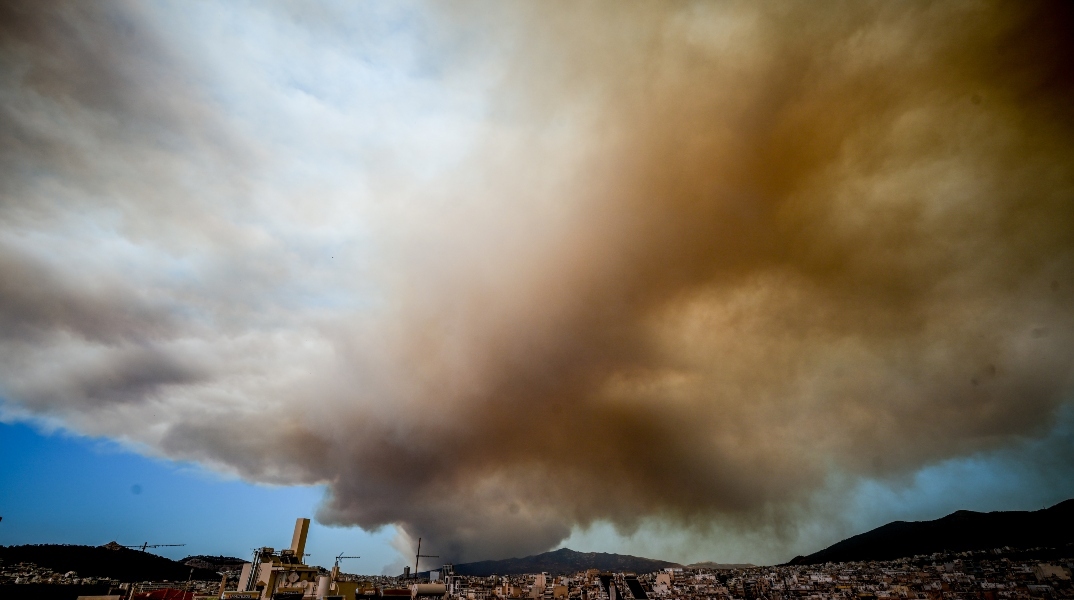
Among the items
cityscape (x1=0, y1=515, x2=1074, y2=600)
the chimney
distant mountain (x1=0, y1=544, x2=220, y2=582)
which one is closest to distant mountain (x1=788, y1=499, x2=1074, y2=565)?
cityscape (x1=0, y1=515, x2=1074, y2=600)

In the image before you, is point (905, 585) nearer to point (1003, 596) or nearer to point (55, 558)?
point (1003, 596)

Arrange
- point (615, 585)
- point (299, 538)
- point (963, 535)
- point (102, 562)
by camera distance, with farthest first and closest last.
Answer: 1. point (963, 535)
2. point (102, 562)
3. point (299, 538)
4. point (615, 585)

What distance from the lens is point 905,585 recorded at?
63.1m

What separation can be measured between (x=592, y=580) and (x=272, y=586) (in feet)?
219

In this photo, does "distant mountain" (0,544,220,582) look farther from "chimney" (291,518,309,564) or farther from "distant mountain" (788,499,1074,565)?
"distant mountain" (788,499,1074,565)

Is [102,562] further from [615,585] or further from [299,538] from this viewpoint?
[615,585]

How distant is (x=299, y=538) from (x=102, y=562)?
93.4 metres

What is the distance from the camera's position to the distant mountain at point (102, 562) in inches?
3479

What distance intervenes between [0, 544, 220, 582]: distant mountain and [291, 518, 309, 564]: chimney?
71311mm

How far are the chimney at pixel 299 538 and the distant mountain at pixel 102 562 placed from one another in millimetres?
71311

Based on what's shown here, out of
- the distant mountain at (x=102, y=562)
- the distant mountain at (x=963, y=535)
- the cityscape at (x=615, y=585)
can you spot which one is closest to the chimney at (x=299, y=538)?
the cityscape at (x=615, y=585)

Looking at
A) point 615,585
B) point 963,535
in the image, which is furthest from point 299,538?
point 963,535

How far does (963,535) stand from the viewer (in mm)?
127750

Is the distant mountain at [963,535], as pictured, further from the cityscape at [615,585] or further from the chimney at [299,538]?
the chimney at [299,538]
